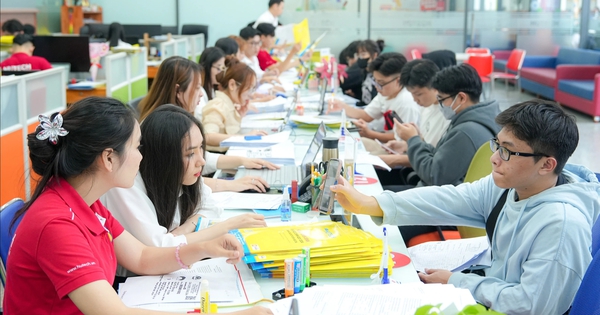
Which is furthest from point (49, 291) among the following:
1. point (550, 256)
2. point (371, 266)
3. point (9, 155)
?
point (9, 155)

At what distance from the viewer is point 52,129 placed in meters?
1.43

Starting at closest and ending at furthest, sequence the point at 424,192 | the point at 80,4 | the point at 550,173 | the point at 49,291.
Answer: the point at 49,291, the point at 550,173, the point at 424,192, the point at 80,4

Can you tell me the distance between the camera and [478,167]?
8.63ft

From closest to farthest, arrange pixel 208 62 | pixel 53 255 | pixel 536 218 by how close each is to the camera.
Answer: pixel 53 255, pixel 536 218, pixel 208 62

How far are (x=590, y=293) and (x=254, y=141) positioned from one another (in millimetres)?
2183

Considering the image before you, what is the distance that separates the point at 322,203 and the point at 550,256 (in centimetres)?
79

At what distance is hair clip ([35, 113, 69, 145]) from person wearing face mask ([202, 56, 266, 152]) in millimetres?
2237

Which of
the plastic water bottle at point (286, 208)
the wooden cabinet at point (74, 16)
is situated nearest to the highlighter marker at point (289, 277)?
the plastic water bottle at point (286, 208)

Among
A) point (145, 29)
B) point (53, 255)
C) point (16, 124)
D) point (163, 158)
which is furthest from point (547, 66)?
point (53, 255)

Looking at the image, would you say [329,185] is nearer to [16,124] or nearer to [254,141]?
[254,141]

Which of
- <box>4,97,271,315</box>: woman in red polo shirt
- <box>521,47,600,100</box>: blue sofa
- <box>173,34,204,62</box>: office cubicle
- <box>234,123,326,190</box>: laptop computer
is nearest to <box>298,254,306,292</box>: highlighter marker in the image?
<box>4,97,271,315</box>: woman in red polo shirt

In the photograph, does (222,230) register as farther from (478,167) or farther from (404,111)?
(404,111)

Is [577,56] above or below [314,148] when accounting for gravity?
above

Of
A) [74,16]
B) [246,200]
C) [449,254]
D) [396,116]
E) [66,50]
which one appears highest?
[74,16]
